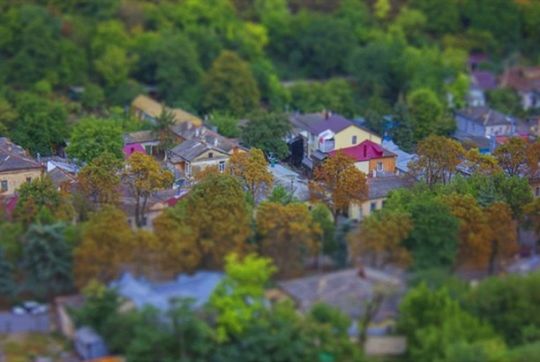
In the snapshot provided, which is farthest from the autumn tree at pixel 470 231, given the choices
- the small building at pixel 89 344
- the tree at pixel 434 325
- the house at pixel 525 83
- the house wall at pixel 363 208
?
the house at pixel 525 83

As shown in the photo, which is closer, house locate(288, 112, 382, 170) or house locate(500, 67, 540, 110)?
house locate(288, 112, 382, 170)

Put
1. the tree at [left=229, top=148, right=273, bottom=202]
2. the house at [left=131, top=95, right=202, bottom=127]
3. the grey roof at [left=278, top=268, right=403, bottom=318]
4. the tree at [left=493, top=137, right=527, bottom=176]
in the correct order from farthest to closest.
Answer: the house at [left=131, top=95, right=202, bottom=127] < the tree at [left=493, top=137, right=527, bottom=176] < the tree at [left=229, top=148, right=273, bottom=202] < the grey roof at [left=278, top=268, right=403, bottom=318]

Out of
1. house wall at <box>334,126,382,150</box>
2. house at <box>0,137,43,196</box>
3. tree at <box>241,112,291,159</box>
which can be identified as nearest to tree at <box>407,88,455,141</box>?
house wall at <box>334,126,382,150</box>

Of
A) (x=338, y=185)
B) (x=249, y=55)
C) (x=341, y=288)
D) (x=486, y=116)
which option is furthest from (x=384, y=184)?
(x=249, y=55)

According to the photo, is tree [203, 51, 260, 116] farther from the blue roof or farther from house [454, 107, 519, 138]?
the blue roof

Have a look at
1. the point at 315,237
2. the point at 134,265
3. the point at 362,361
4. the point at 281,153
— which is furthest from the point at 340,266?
the point at 281,153

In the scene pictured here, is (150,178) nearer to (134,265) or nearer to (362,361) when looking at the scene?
(134,265)
